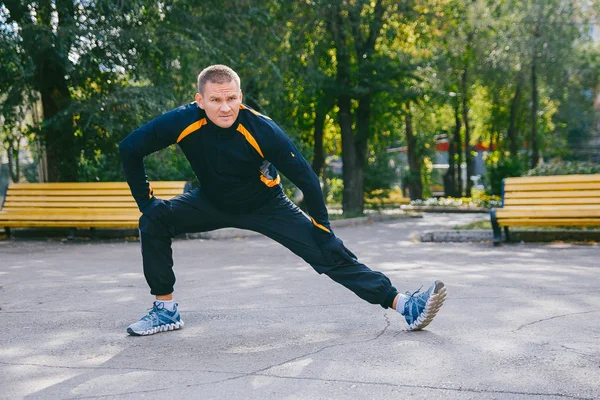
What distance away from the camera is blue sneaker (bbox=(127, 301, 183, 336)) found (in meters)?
5.03

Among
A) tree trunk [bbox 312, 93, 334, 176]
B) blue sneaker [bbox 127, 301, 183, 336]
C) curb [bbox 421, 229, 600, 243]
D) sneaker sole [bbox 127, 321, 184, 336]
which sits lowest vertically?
curb [bbox 421, 229, 600, 243]

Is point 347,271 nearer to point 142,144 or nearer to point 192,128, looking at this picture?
point 192,128

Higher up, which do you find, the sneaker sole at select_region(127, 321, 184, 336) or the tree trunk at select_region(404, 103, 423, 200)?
the tree trunk at select_region(404, 103, 423, 200)

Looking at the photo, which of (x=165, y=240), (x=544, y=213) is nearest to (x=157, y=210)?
(x=165, y=240)

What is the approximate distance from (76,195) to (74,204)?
0.16 m

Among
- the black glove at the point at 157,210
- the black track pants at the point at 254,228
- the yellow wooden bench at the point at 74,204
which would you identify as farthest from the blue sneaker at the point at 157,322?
the yellow wooden bench at the point at 74,204

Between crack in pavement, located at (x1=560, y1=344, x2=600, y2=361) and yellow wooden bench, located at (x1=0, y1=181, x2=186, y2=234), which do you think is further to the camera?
yellow wooden bench, located at (x1=0, y1=181, x2=186, y2=234)

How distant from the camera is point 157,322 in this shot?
5125 millimetres

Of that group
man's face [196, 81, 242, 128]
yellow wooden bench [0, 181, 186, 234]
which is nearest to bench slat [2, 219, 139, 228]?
yellow wooden bench [0, 181, 186, 234]

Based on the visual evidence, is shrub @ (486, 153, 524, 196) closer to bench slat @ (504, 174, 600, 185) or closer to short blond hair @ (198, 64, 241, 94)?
bench slat @ (504, 174, 600, 185)

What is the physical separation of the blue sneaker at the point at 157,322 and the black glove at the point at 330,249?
1.07m

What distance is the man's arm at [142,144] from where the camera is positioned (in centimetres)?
482

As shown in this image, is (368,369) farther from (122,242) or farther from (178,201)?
(122,242)

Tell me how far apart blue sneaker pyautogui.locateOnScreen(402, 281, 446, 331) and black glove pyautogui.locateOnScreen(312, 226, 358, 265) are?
458mm
